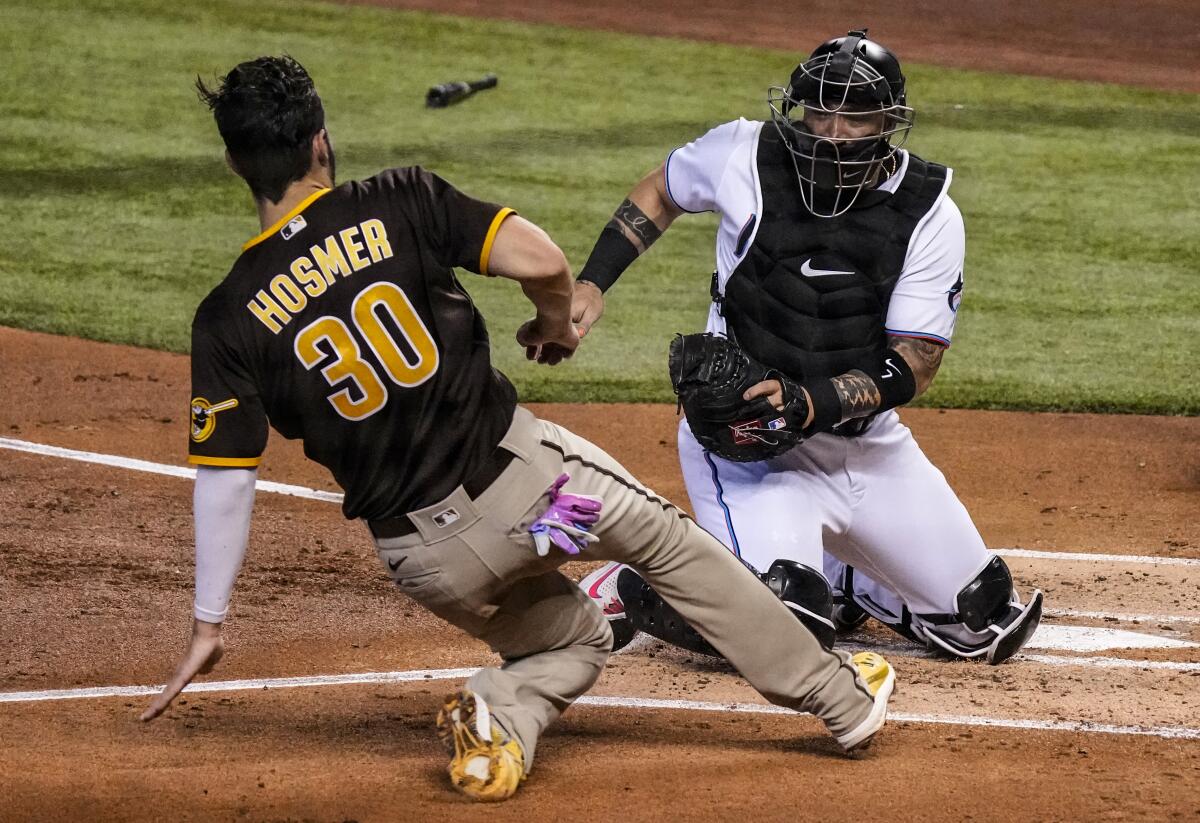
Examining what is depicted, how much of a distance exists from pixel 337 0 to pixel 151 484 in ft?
40.4

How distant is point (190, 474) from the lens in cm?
657

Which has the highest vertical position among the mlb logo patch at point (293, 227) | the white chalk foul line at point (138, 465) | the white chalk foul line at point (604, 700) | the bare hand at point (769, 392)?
the mlb logo patch at point (293, 227)

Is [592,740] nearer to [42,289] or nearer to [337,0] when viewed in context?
[42,289]

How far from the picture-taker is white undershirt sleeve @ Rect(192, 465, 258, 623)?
3369 millimetres

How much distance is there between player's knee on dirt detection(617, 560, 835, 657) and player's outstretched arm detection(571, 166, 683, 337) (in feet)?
2.84

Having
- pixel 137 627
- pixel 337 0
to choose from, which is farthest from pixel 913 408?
pixel 337 0

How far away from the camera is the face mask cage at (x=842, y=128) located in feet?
15.0

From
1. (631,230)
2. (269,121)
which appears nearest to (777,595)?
(631,230)

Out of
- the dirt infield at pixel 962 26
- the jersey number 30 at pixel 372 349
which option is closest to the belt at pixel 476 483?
the jersey number 30 at pixel 372 349

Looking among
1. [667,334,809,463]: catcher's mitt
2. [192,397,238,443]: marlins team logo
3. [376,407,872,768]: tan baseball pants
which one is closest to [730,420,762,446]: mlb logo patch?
[667,334,809,463]: catcher's mitt

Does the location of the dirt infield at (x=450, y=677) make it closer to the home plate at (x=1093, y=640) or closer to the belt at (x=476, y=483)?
the home plate at (x=1093, y=640)

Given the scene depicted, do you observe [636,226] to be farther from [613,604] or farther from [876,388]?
[613,604]

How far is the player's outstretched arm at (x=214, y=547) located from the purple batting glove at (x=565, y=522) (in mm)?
599

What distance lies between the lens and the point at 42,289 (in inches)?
368
